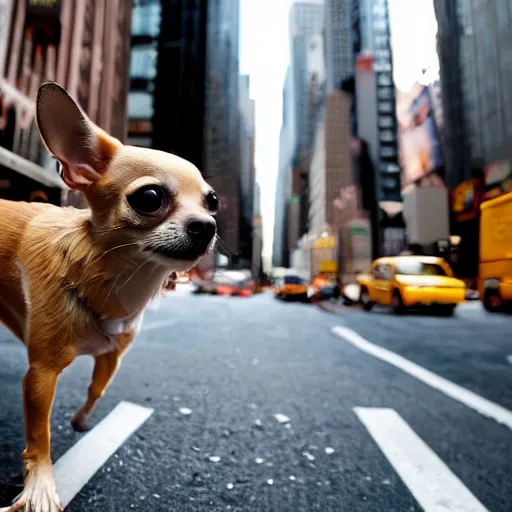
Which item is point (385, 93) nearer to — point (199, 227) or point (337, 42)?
point (337, 42)

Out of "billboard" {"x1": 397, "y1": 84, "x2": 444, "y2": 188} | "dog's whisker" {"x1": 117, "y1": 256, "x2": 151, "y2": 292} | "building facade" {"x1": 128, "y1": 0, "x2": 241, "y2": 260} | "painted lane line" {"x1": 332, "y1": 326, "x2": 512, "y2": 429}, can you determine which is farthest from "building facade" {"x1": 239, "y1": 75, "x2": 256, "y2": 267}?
"painted lane line" {"x1": 332, "y1": 326, "x2": 512, "y2": 429}

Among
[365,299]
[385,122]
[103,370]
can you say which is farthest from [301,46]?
[103,370]

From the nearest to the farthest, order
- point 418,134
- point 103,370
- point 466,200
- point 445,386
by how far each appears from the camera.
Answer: point 103,370
point 466,200
point 418,134
point 445,386

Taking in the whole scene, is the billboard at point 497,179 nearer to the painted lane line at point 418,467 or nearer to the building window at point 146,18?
the painted lane line at point 418,467

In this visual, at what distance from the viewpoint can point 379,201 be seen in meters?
1.44

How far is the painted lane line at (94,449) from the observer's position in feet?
2.79

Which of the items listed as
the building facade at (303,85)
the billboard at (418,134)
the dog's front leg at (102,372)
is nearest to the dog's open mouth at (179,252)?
the dog's front leg at (102,372)

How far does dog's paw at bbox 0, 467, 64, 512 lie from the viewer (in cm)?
67

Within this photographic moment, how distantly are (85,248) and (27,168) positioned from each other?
0.24 m

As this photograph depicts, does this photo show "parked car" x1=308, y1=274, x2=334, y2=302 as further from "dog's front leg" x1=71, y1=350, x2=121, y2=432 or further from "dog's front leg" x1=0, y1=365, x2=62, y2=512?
"dog's front leg" x1=0, y1=365, x2=62, y2=512

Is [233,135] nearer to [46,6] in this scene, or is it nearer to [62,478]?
[46,6]

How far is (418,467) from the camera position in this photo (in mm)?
1035

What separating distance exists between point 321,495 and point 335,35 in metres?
1.45

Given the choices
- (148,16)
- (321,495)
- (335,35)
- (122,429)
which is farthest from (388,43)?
(122,429)
